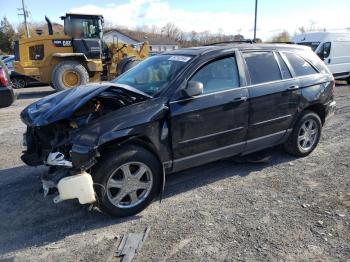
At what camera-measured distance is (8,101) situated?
7180mm

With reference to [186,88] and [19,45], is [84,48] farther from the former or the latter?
[186,88]

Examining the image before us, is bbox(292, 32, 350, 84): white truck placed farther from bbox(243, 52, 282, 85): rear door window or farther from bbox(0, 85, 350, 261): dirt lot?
bbox(243, 52, 282, 85): rear door window

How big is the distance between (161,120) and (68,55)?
34.3 ft

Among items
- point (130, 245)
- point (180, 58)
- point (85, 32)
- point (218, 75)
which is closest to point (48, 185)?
point (130, 245)

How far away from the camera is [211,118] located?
14.0 ft

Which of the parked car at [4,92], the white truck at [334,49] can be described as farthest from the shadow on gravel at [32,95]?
the white truck at [334,49]

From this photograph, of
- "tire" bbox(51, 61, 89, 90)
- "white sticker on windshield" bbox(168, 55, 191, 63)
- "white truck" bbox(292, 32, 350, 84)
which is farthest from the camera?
"white truck" bbox(292, 32, 350, 84)

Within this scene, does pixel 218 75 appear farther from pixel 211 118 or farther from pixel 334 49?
pixel 334 49

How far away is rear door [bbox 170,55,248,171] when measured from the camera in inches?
161

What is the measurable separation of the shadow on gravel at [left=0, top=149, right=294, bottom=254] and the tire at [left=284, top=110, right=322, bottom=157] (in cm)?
21

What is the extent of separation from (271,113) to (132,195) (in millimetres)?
2254

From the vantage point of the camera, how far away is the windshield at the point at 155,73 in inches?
167

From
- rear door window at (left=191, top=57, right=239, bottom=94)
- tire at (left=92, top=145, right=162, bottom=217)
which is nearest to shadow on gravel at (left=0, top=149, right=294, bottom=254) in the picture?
tire at (left=92, top=145, right=162, bottom=217)

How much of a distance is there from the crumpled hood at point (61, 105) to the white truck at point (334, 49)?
Answer: 488 inches
